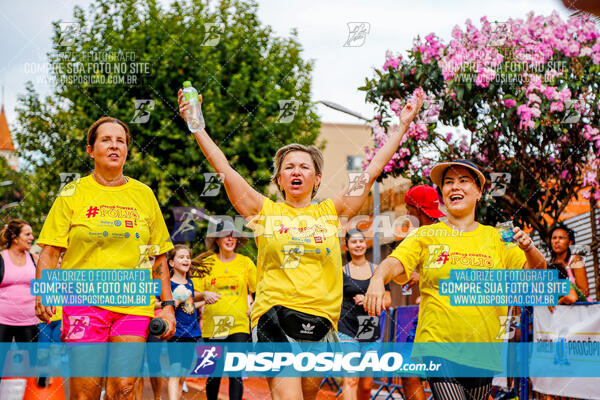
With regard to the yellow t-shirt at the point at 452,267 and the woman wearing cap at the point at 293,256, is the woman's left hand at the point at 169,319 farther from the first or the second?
the yellow t-shirt at the point at 452,267

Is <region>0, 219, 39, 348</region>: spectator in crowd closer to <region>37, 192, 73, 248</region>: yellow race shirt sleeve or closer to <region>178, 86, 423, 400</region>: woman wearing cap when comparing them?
<region>37, 192, 73, 248</region>: yellow race shirt sleeve

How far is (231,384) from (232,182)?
3579mm

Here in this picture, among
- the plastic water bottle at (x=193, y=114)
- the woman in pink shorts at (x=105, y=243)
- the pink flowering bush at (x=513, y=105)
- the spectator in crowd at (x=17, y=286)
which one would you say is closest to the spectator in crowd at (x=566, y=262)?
the pink flowering bush at (x=513, y=105)

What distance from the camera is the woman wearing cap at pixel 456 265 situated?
419cm

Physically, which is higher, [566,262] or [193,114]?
[193,114]

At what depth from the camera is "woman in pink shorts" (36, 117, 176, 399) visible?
455cm

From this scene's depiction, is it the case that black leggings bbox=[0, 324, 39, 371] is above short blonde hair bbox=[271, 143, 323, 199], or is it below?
below

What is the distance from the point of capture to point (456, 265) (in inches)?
171

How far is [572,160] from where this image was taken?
9.83m

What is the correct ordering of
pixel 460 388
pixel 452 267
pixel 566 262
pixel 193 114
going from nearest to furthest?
pixel 460 388
pixel 452 267
pixel 193 114
pixel 566 262

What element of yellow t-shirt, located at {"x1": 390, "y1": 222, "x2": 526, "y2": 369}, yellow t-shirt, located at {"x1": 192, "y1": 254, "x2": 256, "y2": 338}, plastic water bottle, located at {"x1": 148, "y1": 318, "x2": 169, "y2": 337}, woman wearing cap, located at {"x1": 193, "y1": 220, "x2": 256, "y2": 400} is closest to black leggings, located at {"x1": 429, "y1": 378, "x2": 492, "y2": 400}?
yellow t-shirt, located at {"x1": 390, "y1": 222, "x2": 526, "y2": 369}

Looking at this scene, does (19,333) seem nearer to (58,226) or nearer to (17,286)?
(17,286)

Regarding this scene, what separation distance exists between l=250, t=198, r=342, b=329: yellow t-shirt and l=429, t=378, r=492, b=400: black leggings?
0.70 metres

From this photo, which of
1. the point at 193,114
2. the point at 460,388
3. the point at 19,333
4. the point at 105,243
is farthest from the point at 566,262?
the point at 19,333
